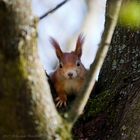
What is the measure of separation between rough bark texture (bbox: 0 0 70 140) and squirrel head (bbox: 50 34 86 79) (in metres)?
2.17

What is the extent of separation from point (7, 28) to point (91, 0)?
18.9 ft

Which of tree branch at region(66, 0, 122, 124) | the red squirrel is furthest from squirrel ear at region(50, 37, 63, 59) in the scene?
tree branch at region(66, 0, 122, 124)

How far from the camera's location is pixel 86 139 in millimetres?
2590

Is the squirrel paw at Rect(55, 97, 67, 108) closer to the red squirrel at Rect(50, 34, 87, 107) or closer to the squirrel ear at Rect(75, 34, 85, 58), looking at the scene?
the red squirrel at Rect(50, 34, 87, 107)

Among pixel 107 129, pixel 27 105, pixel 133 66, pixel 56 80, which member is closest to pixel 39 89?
pixel 27 105

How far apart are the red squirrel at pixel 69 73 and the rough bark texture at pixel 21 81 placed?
1814 millimetres

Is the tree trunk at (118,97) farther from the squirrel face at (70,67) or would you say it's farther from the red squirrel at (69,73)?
the squirrel face at (70,67)

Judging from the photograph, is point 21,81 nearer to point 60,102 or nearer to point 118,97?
point 118,97

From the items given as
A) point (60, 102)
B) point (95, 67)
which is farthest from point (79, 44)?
point (95, 67)

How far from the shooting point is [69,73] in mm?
3715

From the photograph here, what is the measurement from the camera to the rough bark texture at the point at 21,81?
1.42m

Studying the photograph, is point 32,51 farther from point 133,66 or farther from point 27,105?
point 133,66

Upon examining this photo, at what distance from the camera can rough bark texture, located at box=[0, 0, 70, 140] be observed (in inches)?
56.1

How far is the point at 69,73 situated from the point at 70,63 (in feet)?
0.43
